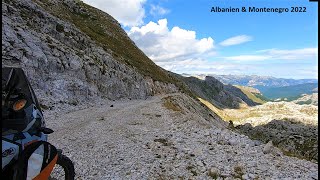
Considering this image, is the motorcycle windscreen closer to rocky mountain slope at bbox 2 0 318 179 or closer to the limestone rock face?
rocky mountain slope at bbox 2 0 318 179

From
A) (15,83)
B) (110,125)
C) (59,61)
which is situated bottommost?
(110,125)

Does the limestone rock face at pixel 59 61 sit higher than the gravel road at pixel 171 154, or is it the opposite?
the limestone rock face at pixel 59 61

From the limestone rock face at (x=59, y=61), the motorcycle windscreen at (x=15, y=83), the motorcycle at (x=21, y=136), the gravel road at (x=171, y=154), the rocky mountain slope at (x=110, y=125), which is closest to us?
the motorcycle at (x=21, y=136)

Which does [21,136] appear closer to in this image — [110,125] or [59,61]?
[110,125]

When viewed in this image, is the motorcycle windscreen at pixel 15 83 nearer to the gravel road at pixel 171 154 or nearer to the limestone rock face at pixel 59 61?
the gravel road at pixel 171 154

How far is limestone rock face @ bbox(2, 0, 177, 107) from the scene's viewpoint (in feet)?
125

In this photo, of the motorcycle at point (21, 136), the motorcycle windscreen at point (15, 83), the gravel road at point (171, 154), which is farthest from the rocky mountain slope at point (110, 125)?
the motorcycle windscreen at point (15, 83)

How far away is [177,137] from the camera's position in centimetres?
1992

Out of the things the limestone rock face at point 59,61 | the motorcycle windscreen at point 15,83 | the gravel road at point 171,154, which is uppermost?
the limestone rock face at point 59,61

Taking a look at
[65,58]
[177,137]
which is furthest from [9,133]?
[65,58]

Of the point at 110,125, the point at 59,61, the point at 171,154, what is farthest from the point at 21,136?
the point at 59,61

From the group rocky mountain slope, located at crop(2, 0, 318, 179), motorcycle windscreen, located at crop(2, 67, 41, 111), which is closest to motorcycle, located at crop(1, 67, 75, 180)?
motorcycle windscreen, located at crop(2, 67, 41, 111)

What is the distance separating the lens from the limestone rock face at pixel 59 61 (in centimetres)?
3801

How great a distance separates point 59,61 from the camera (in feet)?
144
